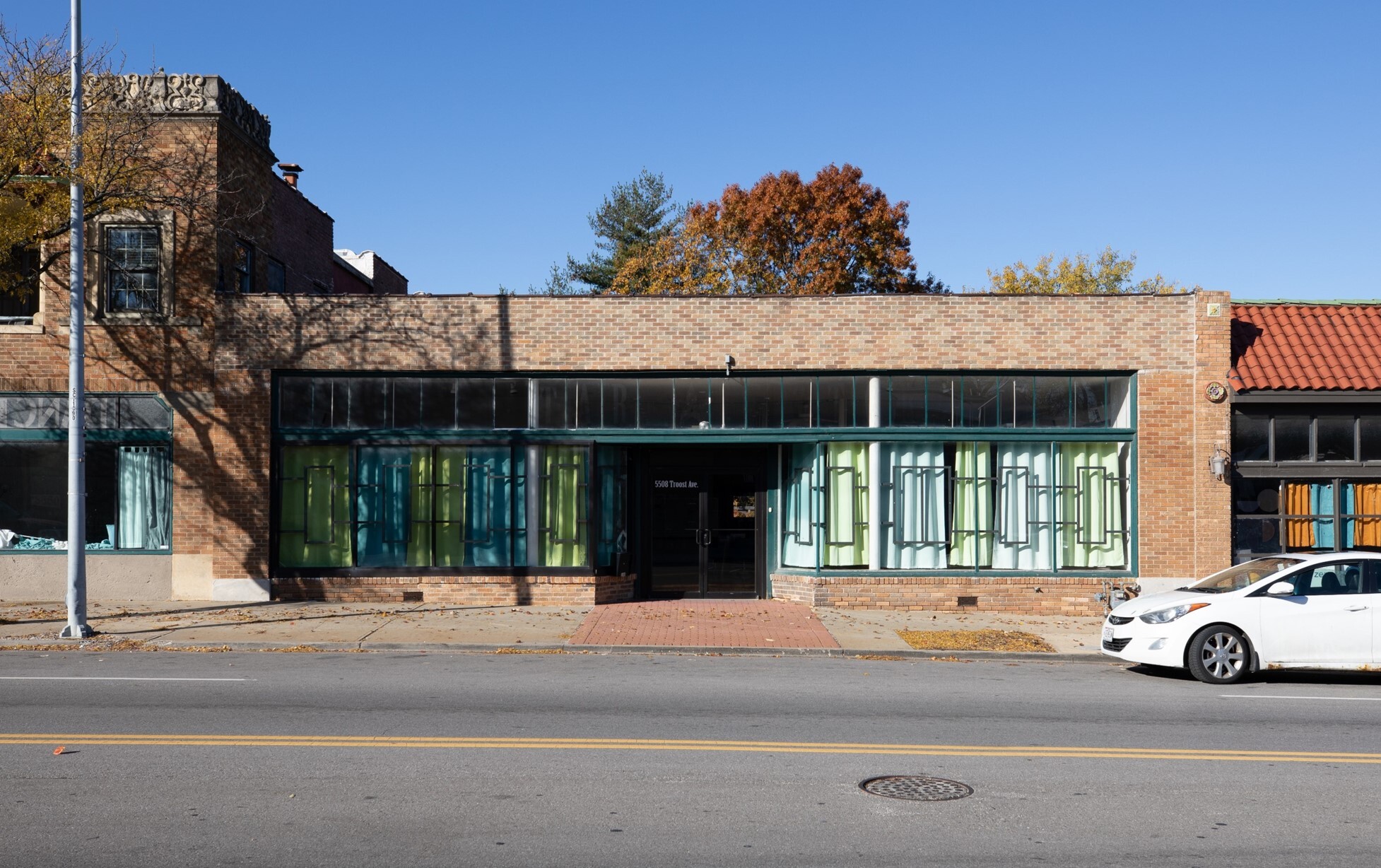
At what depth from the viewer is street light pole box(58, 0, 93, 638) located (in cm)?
1500

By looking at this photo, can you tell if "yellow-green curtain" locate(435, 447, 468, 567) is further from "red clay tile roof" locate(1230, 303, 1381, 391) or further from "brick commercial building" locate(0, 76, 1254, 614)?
"red clay tile roof" locate(1230, 303, 1381, 391)

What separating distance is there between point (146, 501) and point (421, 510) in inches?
170

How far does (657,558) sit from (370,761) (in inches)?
467

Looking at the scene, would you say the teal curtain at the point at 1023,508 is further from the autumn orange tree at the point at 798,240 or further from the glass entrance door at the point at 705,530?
the autumn orange tree at the point at 798,240

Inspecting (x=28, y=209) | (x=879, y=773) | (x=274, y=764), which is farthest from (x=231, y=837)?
(x=28, y=209)

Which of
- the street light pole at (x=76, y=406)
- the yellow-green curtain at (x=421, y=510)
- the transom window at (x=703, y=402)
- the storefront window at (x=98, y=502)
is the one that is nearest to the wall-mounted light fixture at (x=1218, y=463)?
the transom window at (x=703, y=402)

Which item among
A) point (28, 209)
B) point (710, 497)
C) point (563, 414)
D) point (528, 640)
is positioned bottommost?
point (528, 640)

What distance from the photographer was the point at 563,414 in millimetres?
19188

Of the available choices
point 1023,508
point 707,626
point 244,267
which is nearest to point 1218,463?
point 1023,508

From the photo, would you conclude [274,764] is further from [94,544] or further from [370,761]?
[94,544]

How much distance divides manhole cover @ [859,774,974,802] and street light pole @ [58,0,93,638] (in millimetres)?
11482

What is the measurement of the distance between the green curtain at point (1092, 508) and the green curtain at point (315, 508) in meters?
11.4

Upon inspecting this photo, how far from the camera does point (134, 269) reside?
19078 millimetres

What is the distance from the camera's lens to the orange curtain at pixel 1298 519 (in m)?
18.6
